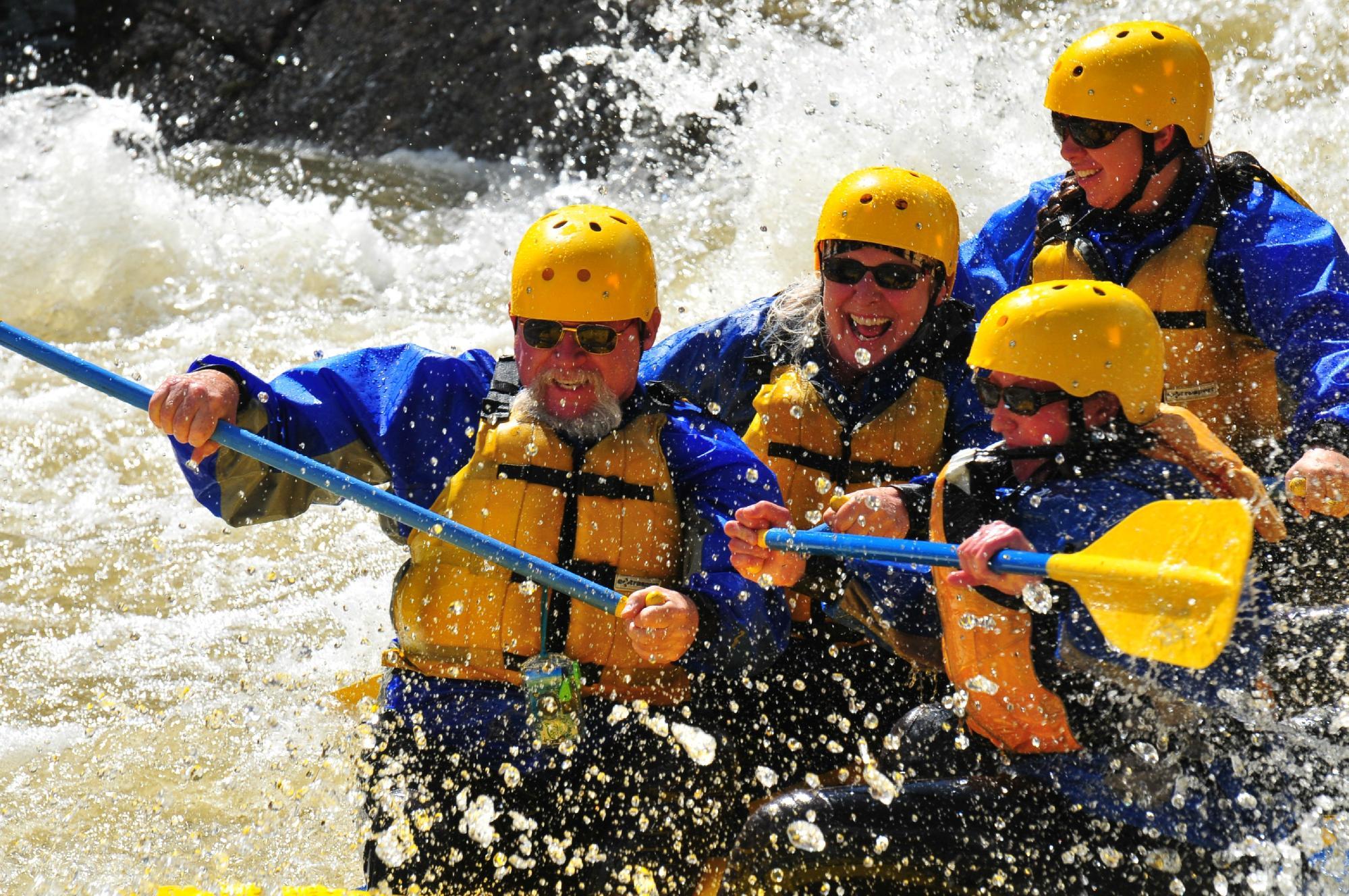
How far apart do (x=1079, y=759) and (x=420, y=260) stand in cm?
586

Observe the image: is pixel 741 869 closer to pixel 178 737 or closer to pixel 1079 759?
pixel 1079 759

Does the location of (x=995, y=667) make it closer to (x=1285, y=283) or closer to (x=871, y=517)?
(x=871, y=517)

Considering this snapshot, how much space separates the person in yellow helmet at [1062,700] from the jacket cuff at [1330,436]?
56 cm

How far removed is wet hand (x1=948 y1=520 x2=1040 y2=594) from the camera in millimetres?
2621

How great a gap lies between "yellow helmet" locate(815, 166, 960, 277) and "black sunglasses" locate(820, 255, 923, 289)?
5 cm

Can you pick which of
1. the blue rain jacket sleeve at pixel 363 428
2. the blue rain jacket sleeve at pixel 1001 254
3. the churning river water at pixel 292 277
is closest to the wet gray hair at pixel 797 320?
the blue rain jacket sleeve at pixel 1001 254

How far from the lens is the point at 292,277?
7.84 m

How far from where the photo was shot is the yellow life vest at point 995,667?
9.45 feet

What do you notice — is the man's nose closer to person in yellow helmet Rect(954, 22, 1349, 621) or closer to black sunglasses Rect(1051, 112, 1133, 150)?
person in yellow helmet Rect(954, 22, 1349, 621)

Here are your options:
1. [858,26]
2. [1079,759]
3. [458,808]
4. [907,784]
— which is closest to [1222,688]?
[1079,759]

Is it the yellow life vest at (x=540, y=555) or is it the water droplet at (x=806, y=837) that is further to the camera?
the yellow life vest at (x=540, y=555)

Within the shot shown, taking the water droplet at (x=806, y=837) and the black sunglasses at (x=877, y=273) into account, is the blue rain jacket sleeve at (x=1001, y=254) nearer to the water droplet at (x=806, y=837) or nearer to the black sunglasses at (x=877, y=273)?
the black sunglasses at (x=877, y=273)

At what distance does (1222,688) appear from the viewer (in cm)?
280

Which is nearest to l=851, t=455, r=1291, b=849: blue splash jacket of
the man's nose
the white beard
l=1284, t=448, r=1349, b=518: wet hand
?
l=1284, t=448, r=1349, b=518: wet hand
